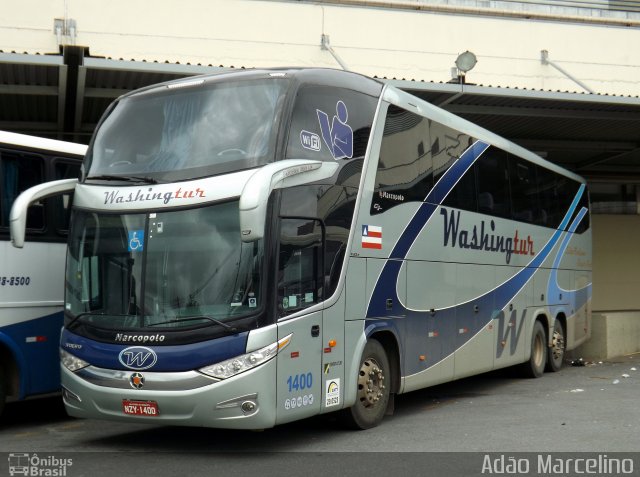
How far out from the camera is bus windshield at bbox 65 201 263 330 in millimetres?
7949

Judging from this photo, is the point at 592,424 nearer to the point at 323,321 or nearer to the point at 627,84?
the point at 323,321

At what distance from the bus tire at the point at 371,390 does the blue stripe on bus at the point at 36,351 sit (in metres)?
3.47

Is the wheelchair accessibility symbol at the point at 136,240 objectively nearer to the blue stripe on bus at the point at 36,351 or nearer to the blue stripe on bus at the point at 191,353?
the blue stripe on bus at the point at 191,353

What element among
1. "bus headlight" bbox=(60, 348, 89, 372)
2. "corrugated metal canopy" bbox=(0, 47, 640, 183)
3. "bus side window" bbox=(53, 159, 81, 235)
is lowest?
"bus headlight" bbox=(60, 348, 89, 372)

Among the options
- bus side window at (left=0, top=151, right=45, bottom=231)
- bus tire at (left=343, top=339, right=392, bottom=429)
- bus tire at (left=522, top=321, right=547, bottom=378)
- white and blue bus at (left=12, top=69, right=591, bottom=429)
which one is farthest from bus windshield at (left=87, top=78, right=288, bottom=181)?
bus tire at (left=522, top=321, right=547, bottom=378)

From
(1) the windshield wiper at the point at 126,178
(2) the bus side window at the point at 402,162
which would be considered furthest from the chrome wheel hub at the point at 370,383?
(1) the windshield wiper at the point at 126,178

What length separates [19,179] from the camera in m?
9.98

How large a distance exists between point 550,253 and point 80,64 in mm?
8660

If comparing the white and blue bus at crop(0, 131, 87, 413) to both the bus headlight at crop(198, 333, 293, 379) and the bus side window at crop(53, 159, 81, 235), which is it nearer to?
the bus side window at crop(53, 159, 81, 235)

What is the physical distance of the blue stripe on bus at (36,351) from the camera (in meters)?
9.78

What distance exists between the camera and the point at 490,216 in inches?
515

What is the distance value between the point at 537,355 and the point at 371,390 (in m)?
6.85

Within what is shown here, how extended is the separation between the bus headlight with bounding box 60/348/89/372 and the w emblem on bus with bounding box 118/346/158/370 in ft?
1.70

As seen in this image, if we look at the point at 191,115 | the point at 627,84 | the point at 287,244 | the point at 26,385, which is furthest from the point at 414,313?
the point at 627,84
